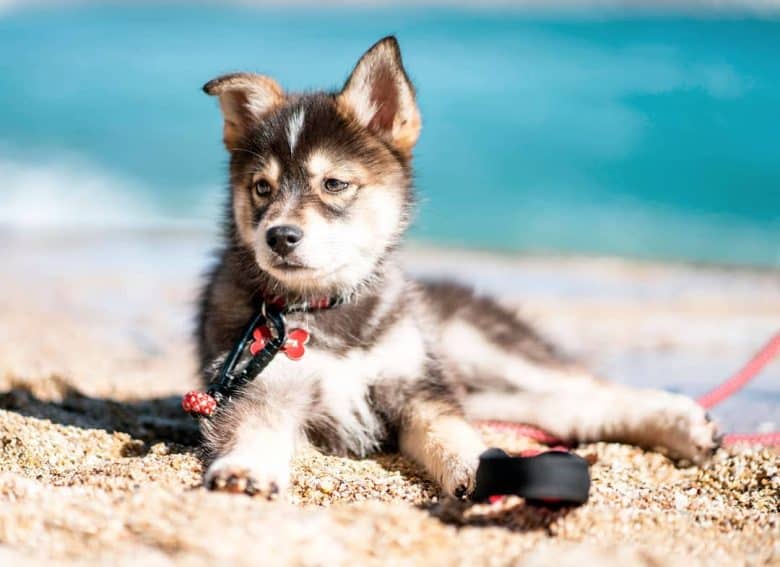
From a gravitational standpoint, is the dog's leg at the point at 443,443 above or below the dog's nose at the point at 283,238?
below

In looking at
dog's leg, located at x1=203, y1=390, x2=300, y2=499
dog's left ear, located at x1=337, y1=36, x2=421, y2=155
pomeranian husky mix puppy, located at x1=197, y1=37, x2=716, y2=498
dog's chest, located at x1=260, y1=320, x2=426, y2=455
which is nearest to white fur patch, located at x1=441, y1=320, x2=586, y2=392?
pomeranian husky mix puppy, located at x1=197, y1=37, x2=716, y2=498

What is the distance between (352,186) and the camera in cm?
352

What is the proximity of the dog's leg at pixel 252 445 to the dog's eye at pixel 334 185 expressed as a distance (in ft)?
2.90

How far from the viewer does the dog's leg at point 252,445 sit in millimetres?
2549

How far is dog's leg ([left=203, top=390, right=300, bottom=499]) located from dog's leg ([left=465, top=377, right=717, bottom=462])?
1.02 meters

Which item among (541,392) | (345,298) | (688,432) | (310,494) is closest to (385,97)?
(345,298)

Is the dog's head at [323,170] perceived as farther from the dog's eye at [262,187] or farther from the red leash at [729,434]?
the red leash at [729,434]

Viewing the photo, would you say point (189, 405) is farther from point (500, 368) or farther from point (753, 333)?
point (753, 333)

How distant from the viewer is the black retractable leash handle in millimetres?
2273

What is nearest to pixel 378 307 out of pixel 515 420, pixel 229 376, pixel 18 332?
pixel 229 376

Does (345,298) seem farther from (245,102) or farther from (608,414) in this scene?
(608,414)

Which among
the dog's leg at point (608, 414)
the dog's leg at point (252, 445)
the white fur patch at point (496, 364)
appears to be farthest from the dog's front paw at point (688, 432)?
the dog's leg at point (252, 445)

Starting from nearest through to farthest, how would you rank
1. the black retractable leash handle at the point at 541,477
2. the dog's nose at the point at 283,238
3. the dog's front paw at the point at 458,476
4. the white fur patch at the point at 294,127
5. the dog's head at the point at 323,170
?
the black retractable leash handle at the point at 541,477 → the dog's front paw at the point at 458,476 → the dog's nose at the point at 283,238 → the dog's head at the point at 323,170 → the white fur patch at the point at 294,127

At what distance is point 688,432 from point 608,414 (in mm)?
401
